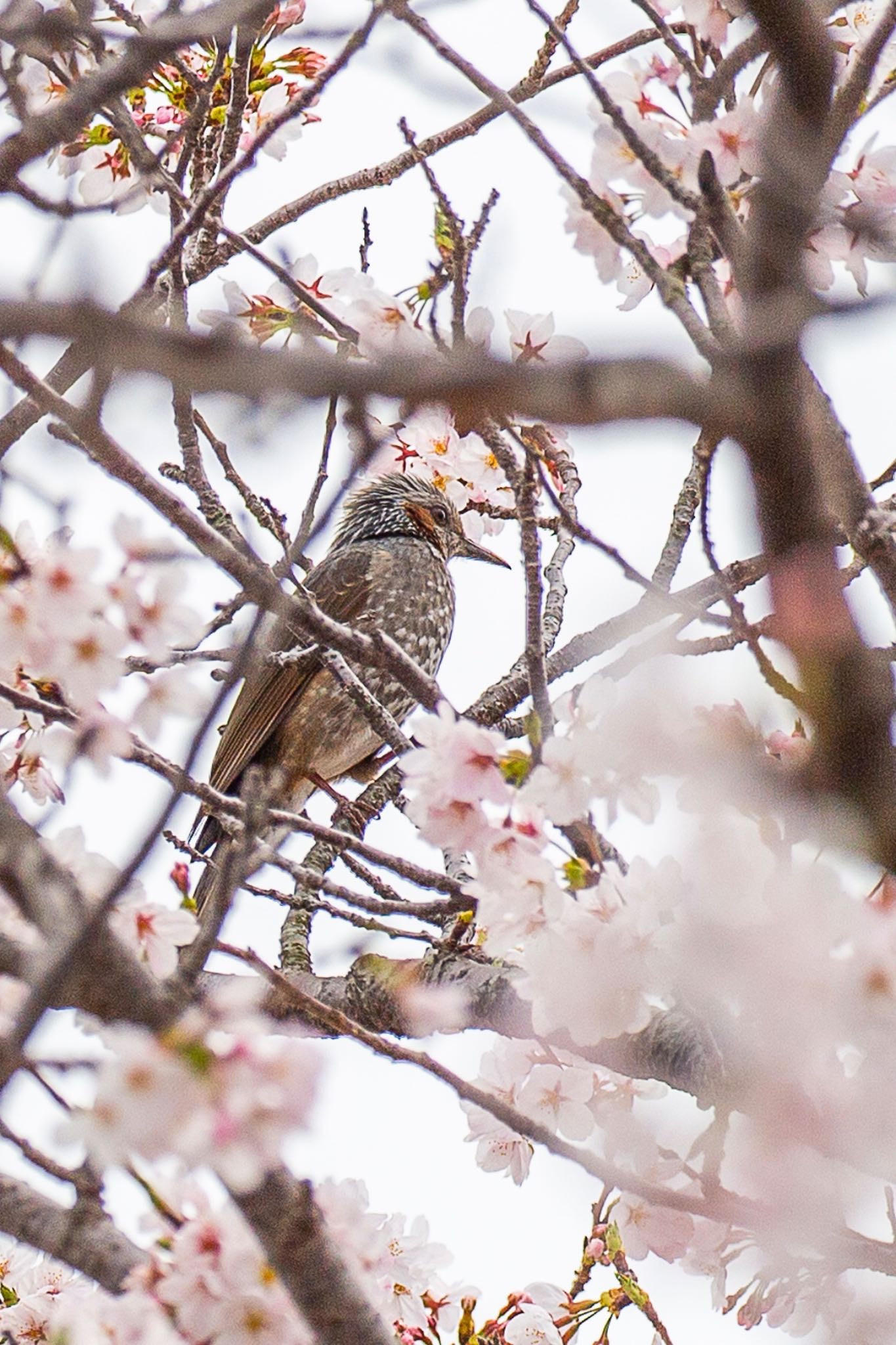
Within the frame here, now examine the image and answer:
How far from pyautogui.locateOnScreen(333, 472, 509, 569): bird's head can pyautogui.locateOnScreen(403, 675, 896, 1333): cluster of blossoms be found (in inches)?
163

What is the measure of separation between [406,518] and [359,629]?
139 cm

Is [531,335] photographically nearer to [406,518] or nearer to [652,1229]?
[652,1229]

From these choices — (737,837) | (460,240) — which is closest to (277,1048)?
(737,837)

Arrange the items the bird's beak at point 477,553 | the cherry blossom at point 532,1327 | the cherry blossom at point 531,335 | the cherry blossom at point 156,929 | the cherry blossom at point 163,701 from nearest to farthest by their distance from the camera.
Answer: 1. the cherry blossom at point 156,929
2. the cherry blossom at point 163,701
3. the cherry blossom at point 531,335
4. the cherry blossom at point 532,1327
5. the bird's beak at point 477,553

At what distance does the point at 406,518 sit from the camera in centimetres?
614

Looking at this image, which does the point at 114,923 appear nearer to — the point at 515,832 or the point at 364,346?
the point at 515,832

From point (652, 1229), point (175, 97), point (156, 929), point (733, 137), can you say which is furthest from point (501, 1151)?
point (175, 97)

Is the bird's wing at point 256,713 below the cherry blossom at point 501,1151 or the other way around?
the other way around

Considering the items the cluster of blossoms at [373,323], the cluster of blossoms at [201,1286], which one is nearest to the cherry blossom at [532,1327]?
the cluster of blossoms at [201,1286]

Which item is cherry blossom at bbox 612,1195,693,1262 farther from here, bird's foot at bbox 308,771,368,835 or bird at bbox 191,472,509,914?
bird at bbox 191,472,509,914

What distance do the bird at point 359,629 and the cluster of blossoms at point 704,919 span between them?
2.66 meters

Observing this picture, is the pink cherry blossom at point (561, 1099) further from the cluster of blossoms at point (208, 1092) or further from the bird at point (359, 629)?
the bird at point (359, 629)

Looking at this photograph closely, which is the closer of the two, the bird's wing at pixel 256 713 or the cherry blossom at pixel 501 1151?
the cherry blossom at pixel 501 1151

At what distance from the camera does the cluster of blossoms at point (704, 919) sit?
1.35 m
